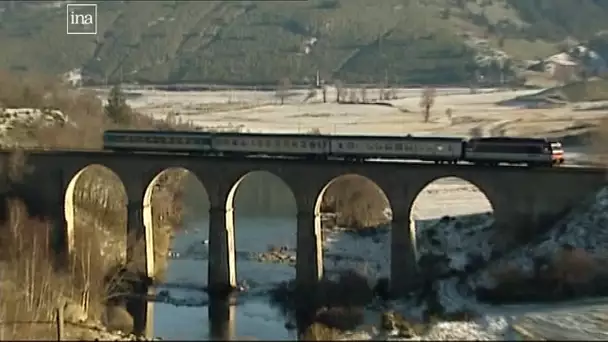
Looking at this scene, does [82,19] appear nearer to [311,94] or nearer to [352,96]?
[311,94]

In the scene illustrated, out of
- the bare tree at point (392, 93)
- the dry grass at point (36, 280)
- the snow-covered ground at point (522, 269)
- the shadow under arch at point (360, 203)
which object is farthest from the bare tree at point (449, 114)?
the dry grass at point (36, 280)

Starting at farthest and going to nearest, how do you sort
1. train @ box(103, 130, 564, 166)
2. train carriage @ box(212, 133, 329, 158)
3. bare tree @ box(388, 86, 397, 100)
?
bare tree @ box(388, 86, 397, 100)
train carriage @ box(212, 133, 329, 158)
train @ box(103, 130, 564, 166)

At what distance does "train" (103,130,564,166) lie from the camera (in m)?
43.8

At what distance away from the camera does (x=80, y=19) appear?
191 metres

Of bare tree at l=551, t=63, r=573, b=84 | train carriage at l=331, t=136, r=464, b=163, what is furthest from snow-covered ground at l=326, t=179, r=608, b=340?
bare tree at l=551, t=63, r=573, b=84

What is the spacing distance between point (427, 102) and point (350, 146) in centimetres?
6610

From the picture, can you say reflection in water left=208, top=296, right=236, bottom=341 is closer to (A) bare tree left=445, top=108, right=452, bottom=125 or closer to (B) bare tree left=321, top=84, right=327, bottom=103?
(A) bare tree left=445, top=108, right=452, bottom=125

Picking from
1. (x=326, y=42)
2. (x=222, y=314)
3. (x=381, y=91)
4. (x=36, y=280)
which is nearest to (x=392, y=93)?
(x=381, y=91)

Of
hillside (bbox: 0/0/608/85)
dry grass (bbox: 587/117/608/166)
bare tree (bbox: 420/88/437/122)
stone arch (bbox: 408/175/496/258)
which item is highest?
hillside (bbox: 0/0/608/85)

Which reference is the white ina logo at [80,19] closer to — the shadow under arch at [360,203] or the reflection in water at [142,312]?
the shadow under arch at [360,203]

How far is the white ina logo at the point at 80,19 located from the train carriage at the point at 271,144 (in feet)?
441

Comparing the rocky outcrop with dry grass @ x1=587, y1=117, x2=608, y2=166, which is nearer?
the rocky outcrop

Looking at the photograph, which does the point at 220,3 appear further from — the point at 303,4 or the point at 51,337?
the point at 51,337

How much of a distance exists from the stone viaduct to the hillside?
295 ft
